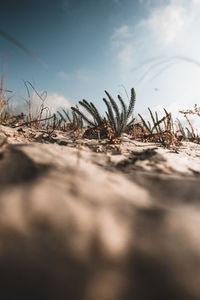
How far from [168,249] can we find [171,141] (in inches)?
65.4

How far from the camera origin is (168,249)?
306 mm

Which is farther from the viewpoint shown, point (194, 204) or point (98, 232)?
point (194, 204)

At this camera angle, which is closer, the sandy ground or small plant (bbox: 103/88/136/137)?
the sandy ground

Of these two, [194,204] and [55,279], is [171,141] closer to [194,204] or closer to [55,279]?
[194,204]

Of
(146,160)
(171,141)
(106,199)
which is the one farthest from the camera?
(171,141)

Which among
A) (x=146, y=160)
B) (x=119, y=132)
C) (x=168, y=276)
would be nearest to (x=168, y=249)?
A: (x=168, y=276)

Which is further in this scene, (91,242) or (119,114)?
(119,114)

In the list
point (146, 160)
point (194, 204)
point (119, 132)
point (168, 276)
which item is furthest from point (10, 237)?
point (119, 132)

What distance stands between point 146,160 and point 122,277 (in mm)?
667

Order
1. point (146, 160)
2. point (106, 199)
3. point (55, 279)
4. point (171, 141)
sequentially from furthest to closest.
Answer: point (171, 141)
point (146, 160)
point (106, 199)
point (55, 279)

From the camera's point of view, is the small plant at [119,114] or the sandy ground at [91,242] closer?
the sandy ground at [91,242]

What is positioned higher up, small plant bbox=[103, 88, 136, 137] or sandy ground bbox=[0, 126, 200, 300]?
small plant bbox=[103, 88, 136, 137]

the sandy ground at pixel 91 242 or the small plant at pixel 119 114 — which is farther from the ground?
the small plant at pixel 119 114

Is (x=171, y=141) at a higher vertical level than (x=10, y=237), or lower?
higher
